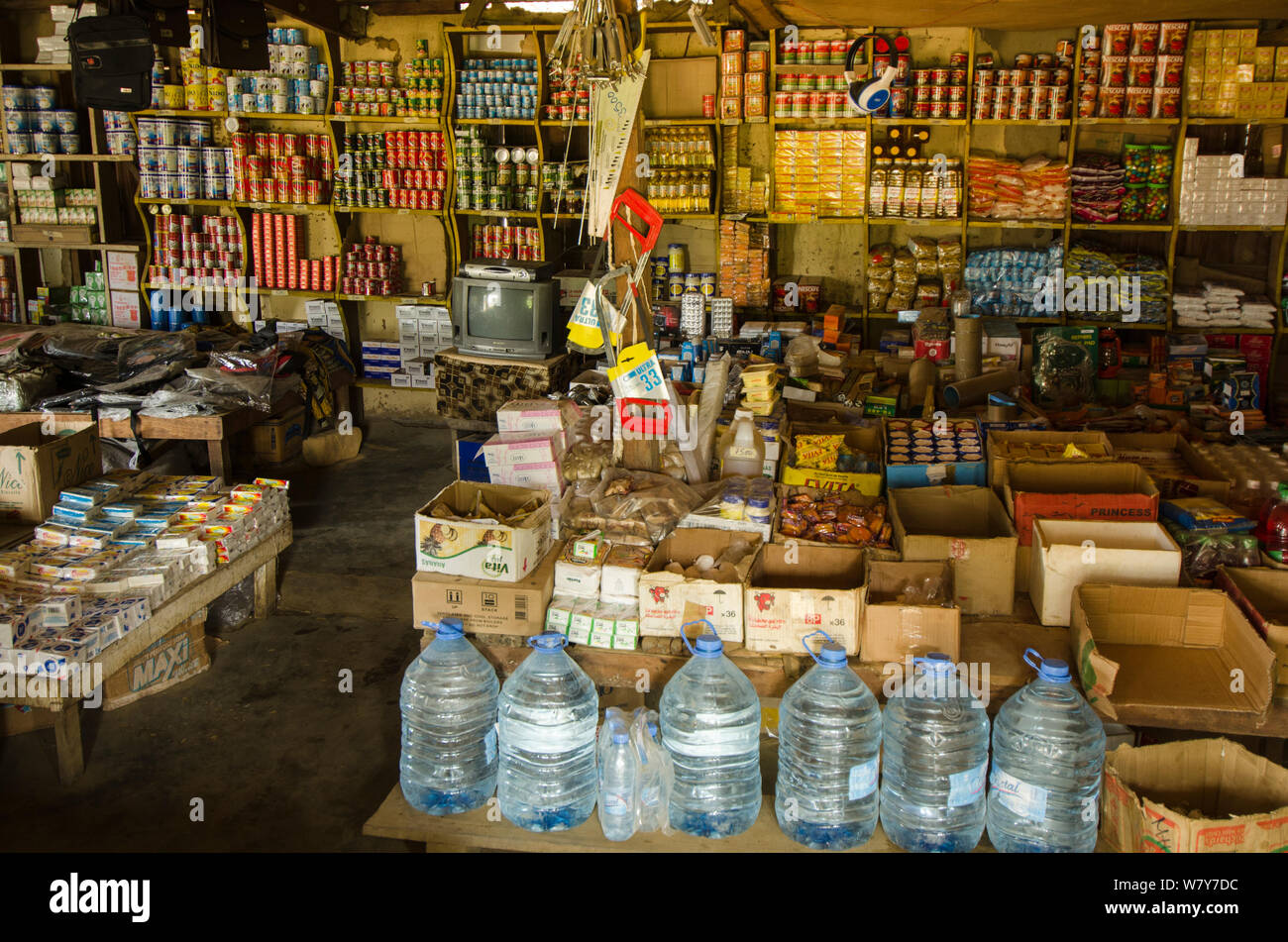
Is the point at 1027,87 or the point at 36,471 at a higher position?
the point at 1027,87

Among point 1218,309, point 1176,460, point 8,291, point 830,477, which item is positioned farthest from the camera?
point 8,291

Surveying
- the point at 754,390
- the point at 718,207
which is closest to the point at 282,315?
the point at 718,207

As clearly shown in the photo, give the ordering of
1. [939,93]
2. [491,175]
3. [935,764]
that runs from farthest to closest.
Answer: [491,175] → [939,93] → [935,764]

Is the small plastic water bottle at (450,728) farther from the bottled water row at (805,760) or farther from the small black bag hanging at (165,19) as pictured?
the small black bag hanging at (165,19)

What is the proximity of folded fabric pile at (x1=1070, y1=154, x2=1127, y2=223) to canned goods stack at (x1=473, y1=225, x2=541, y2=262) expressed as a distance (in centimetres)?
337

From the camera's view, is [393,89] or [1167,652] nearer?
[1167,652]

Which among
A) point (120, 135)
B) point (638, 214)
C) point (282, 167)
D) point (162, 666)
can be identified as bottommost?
point (162, 666)

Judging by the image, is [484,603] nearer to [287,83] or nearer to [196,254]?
[287,83]

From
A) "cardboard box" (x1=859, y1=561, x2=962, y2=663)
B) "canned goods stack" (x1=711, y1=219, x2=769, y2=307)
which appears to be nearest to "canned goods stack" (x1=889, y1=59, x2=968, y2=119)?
"canned goods stack" (x1=711, y1=219, x2=769, y2=307)

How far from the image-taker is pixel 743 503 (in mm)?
3193

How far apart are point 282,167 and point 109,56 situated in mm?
2077

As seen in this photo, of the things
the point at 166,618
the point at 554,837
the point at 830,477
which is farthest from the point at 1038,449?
the point at 166,618

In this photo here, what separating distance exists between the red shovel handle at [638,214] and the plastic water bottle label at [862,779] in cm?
175

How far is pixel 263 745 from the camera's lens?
3.82 meters
